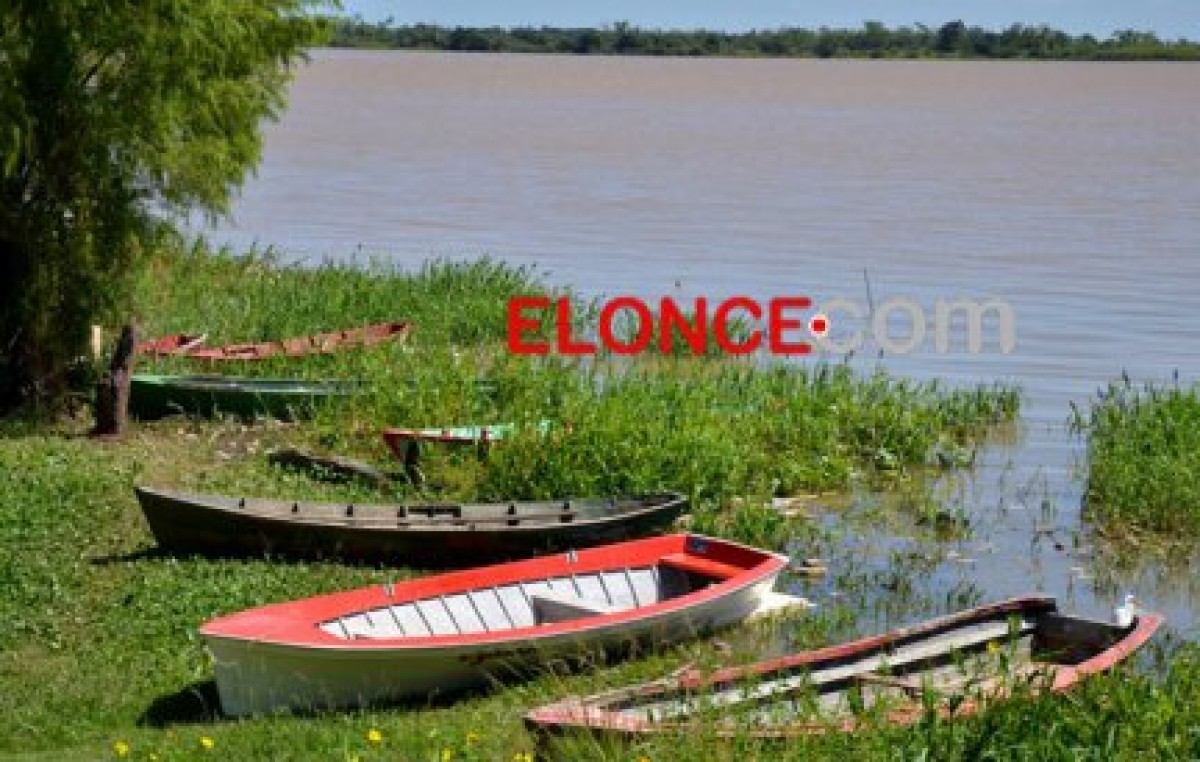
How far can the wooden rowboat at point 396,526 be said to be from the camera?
15.4 metres

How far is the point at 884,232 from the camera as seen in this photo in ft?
145

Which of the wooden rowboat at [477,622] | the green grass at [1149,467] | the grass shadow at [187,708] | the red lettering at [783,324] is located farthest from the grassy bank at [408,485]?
the red lettering at [783,324]

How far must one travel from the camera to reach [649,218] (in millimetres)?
46656

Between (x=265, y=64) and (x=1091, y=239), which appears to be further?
(x=1091, y=239)

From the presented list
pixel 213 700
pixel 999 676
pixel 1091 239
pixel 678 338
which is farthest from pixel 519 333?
pixel 1091 239

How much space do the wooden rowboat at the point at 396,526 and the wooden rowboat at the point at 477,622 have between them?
0.93 metres

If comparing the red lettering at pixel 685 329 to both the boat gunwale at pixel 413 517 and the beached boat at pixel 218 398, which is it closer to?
the beached boat at pixel 218 398

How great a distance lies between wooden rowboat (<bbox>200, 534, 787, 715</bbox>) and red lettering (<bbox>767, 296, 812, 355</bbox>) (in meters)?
12.0

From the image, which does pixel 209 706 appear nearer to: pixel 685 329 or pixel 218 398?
pixel 218 398

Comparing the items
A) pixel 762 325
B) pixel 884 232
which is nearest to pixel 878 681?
pixel 762 325

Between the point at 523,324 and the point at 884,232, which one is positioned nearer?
the point at 523,324

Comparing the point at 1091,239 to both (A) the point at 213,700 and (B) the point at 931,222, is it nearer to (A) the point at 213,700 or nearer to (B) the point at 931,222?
(B) the point at 931,222

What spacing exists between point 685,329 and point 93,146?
7.96m

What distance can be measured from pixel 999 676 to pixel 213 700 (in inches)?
169
